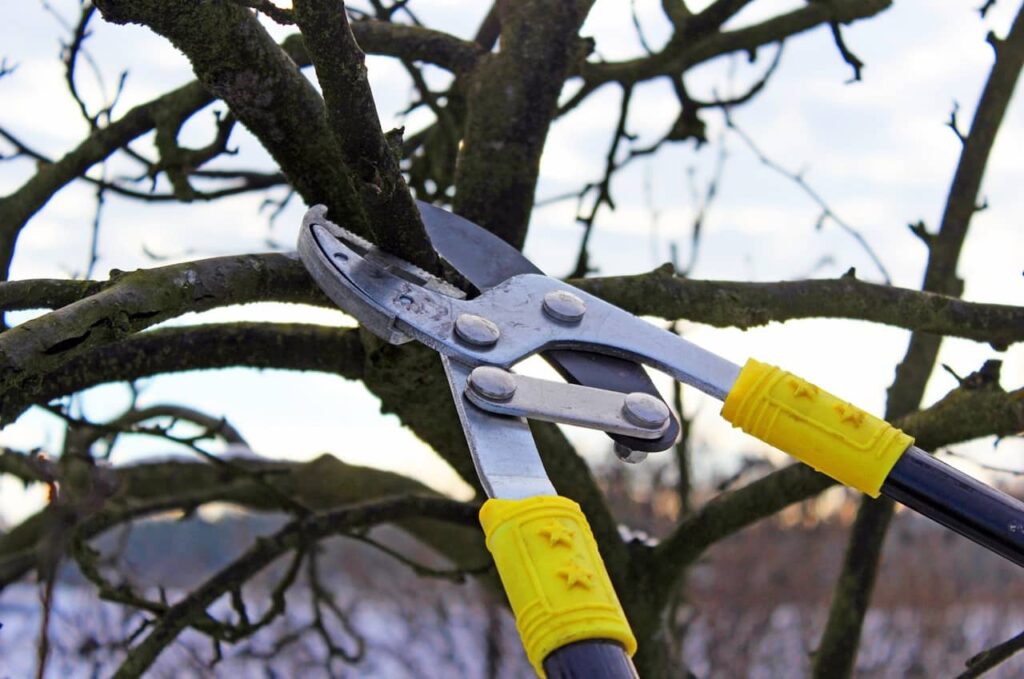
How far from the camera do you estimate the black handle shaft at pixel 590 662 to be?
1104 millimetres

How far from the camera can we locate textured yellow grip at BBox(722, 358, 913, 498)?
1491 mm

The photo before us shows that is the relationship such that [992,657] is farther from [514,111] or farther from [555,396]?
[514,111]

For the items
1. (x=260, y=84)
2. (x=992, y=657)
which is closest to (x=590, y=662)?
(x=260, y=84)

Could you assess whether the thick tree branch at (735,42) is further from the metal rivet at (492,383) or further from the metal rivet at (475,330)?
the metal rivet at (492,383)

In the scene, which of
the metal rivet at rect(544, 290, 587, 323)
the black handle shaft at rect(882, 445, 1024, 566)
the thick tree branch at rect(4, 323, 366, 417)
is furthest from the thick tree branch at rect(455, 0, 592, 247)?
the black handle shaft at rect(882, 445, 1024, 566)

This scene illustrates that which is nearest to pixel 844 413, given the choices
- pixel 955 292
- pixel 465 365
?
pixel 465 365

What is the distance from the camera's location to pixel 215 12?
1.48m

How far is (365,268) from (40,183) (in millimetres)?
1136

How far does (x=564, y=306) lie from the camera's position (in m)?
1.73

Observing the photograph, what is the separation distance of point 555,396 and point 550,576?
0.43 meters

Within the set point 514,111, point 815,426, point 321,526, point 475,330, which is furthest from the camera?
point 321,526

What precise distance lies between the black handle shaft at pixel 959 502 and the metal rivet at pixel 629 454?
0.33 metres

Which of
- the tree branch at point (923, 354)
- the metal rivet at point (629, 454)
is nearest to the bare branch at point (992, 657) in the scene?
the tree branch at point (923, 354)

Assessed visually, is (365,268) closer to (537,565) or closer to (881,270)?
(537,565)
